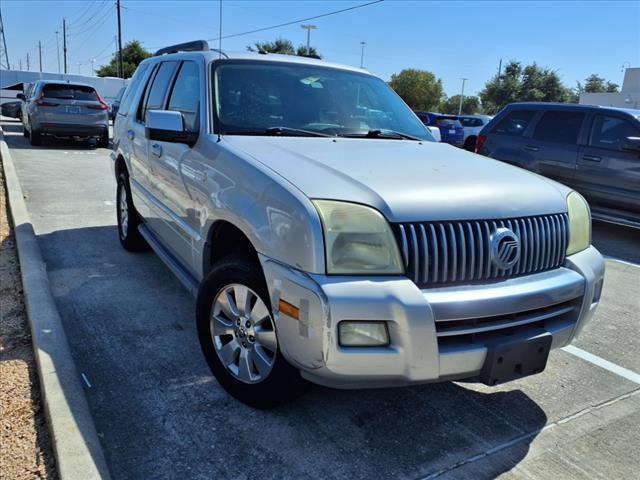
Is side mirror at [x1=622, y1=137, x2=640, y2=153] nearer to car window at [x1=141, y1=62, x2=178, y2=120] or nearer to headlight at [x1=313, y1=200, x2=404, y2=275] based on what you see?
car window at [x1=141, y1=62, x2=178, y2=120]

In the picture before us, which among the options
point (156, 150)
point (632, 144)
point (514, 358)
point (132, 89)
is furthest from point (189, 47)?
point (632, 144)

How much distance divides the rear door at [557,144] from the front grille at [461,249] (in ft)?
19.5

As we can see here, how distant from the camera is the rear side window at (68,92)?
14070 millimetres

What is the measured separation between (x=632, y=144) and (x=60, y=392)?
729 cm

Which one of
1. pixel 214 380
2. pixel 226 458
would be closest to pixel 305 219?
pixel 226 458

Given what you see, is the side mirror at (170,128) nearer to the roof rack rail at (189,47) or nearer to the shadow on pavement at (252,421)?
the roof rack rail at (189,47)

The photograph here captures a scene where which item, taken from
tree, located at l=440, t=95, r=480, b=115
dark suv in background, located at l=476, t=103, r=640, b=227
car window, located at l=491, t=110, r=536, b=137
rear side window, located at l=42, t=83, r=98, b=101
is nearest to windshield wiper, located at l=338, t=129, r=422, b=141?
dark suv in background, located at l=476, t=103, r=640, b=227

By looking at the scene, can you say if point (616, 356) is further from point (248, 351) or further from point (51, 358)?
point (51, 358)

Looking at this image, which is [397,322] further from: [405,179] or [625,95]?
[625,95]

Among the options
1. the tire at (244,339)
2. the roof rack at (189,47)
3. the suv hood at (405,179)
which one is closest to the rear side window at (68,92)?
the roof rack at (189,47)

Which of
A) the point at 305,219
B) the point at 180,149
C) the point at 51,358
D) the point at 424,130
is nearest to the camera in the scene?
the point at 305,219

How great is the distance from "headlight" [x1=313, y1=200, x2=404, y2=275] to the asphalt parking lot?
→ 956mm

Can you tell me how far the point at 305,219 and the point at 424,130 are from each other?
2158mm

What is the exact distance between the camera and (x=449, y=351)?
7.63 feet
